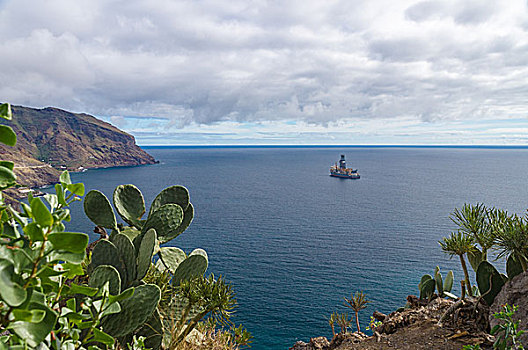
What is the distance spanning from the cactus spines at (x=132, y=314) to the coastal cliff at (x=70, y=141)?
4338 inches

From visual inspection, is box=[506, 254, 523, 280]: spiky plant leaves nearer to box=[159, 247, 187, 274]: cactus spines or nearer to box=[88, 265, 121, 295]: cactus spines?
box=[159, 247, 187, 274]: cactus spines

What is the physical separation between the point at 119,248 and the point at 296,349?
4065mm

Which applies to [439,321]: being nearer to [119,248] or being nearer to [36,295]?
[119,248]

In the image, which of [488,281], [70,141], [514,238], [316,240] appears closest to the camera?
[514,238]

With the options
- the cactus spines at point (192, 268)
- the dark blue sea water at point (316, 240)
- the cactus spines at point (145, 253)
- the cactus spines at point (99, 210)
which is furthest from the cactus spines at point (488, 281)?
the dark blue sea water at point (316, 240)

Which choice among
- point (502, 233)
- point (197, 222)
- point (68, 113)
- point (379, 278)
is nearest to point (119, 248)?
point (502, 233)

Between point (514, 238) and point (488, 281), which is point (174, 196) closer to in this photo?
point (514, 238)

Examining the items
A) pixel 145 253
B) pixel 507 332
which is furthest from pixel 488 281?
pixel 145 253

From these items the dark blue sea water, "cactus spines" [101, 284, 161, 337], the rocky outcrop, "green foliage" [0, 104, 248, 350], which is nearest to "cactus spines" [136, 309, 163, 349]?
"green foliage" [0, 104, 248, 350]

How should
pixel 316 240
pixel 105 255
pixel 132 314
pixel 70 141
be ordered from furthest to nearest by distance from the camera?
pixel 70 141 → pixel 316 240 → pixel 105 255 → pixel 132 314

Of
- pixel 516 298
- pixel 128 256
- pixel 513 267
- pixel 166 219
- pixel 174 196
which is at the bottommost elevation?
pixel 516 298

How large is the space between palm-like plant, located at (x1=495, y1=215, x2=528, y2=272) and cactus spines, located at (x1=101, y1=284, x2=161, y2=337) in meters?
3.75

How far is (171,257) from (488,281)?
162 inches

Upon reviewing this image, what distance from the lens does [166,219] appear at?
11.9 feet
